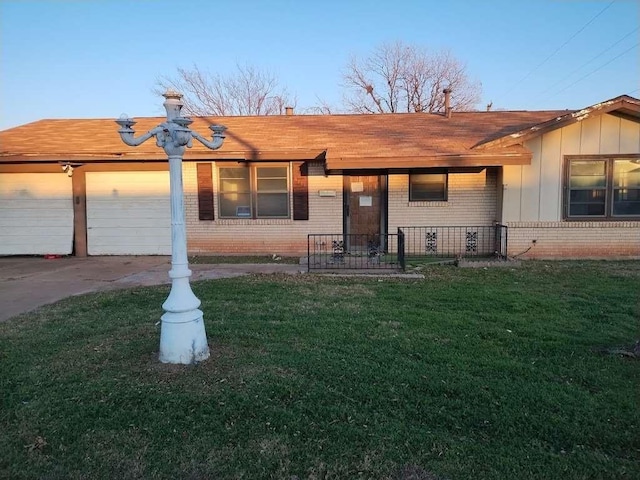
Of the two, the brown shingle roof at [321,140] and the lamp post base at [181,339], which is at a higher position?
the brown shingle roof at [321,140]

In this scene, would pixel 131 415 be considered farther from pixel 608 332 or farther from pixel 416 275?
pixel 416 275

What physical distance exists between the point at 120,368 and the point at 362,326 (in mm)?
2704

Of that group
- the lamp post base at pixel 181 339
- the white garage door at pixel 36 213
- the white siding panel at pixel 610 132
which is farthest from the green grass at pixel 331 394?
the white garage door at pixel 36 213

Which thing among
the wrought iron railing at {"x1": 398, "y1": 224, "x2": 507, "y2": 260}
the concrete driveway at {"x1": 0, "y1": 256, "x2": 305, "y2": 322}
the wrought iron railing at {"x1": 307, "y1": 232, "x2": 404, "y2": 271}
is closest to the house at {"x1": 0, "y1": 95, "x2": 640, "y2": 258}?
the wrought iron railing at {"x1": 398, "y1": 224, "x2": 507, "y2": 260}

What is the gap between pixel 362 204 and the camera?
12180 mm

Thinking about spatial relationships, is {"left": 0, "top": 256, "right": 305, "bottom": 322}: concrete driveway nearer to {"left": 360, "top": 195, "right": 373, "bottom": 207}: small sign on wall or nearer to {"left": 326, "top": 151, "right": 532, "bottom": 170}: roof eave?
{"left": 326, "top": 151, "right": 532, "bottom": 170}: roof eave

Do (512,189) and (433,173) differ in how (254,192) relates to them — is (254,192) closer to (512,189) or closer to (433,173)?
(433,173)

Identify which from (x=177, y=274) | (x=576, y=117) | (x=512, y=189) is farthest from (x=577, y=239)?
(x=177, y=274)

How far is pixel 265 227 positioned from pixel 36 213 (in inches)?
247

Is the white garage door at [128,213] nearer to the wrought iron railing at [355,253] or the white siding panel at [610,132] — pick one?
the wrought iron railing at [355,253]

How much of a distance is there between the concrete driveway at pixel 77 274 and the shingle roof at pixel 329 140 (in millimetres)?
2640

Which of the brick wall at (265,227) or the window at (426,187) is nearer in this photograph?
the window at (426,187)

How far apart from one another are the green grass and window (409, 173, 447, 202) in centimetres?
574

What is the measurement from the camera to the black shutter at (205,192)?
12.1m
